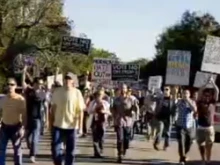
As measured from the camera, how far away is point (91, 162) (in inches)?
700

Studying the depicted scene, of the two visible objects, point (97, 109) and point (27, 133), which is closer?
point (27, 133)

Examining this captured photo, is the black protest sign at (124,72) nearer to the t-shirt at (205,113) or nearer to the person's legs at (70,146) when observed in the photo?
the t-shirt at (205,113)

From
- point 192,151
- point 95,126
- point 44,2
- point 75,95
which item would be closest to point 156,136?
point 192,151

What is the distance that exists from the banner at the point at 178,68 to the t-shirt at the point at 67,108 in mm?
11197

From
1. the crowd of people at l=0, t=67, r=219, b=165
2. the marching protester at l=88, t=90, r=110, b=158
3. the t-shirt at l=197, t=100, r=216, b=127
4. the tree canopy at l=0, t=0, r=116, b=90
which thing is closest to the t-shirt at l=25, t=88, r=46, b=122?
the crowd of people at l=0, t=67, r=219, b=165

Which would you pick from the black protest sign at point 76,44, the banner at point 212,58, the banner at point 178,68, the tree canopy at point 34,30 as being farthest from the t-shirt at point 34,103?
the tree canopy at point 34,30

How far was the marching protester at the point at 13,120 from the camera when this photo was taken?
47.7 feet

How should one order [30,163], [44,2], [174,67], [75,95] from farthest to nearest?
[44,2] < [174,67] < [30,163] < [75,95]

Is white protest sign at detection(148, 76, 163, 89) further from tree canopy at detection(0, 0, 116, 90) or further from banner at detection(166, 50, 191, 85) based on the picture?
tree canopy at detection(0, 0, 116, 90)

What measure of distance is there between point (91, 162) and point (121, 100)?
5.47ft

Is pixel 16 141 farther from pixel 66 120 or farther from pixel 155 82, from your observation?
pixel 155 82

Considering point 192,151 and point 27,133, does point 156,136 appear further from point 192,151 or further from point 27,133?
point 27,133

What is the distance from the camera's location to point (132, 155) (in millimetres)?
20172

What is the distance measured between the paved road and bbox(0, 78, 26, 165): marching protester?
2.21 metres
